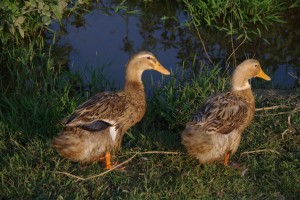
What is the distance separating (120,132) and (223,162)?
3.02 feet

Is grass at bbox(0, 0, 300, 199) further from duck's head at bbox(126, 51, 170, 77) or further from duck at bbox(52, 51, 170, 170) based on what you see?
duck's head at bbox(126, 51, 170, 77)

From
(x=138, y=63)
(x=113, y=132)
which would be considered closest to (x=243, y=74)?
(x=138, y=63)

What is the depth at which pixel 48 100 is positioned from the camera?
19.7ft

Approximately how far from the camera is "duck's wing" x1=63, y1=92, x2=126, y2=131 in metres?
4.84

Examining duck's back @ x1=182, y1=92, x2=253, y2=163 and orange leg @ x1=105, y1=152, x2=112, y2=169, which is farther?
orange leg @ x1=105, y1=152, x2=112, y2=169

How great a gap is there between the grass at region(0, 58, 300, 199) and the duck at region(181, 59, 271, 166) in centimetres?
18

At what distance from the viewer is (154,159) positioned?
523 cm

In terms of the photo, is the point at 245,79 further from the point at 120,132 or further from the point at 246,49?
the point at 246,49

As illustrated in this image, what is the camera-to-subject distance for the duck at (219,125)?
479 cm

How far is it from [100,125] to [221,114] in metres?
1.00

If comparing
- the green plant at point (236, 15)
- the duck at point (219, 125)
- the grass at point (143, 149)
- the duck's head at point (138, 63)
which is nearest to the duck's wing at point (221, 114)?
the duck at point (219, 125)

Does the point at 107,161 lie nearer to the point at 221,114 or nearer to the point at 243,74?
the point at 221,114

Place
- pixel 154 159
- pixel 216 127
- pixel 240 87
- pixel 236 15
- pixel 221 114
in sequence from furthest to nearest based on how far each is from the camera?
pixel 236 15 → pixel 240 87 → pixel 154 159 → pixel 221 114 → pixel 216 127

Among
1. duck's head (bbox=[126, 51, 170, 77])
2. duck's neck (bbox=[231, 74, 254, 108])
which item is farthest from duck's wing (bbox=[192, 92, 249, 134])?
duck's head (bbox=[126, 51, 170, 77])
